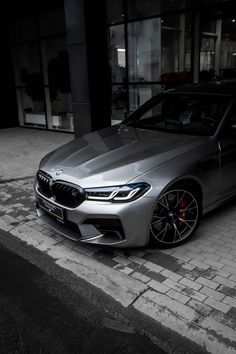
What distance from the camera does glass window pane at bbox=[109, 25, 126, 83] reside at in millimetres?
10605

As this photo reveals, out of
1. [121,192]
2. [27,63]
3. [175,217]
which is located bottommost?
[175,217]

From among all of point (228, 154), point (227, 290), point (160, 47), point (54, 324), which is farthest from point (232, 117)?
point (160, 47)

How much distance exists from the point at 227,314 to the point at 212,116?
248cm

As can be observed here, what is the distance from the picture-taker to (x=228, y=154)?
14.5 ft

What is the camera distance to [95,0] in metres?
7.94

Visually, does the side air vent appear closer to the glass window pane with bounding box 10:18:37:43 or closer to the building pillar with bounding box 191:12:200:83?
the building pillar with bounding box 191:12:200:83

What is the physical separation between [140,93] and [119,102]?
0.83m

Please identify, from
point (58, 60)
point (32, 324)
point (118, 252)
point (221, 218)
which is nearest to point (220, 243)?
point (221, 218)

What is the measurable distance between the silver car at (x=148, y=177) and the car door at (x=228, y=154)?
0.5 inches

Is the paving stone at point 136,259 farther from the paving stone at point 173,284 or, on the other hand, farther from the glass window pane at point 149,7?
the glass window pane at point 149,7

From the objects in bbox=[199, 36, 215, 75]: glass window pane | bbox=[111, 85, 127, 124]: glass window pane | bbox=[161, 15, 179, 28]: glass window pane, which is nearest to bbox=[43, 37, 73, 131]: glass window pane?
bbox=[111, 85, 127, 124]: glass window pane

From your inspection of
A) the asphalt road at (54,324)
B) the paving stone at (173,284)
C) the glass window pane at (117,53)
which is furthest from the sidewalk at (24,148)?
the paving stone at (173,284)

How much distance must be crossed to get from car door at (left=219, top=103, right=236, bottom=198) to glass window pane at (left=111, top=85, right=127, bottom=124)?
6623mm

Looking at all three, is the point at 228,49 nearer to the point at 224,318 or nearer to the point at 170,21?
the point at 170,21
